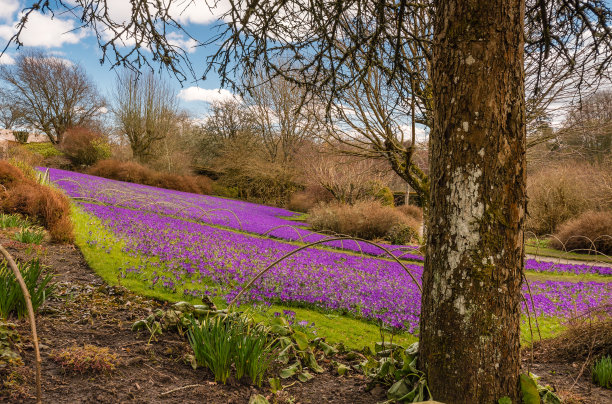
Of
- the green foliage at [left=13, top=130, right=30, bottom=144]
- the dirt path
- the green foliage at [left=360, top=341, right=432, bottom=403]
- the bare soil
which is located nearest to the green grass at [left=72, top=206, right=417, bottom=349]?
the bare soil

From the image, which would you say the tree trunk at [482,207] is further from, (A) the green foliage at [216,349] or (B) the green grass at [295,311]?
(B) the green grass at [295,311]

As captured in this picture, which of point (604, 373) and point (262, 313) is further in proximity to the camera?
point (262, 313)

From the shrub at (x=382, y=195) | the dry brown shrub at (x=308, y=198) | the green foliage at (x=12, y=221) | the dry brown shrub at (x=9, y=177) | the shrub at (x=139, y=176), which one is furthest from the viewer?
the shrub at (x=139, y=176)

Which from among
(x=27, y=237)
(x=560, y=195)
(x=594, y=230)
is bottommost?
(x=594, y=230)

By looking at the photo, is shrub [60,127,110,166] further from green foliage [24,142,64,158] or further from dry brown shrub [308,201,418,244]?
dry brown shrub [308,201,418,244]

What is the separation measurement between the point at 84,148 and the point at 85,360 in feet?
100

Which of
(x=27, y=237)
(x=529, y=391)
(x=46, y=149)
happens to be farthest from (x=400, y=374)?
(x=46, y=149)

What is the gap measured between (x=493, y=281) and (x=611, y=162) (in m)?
19.9

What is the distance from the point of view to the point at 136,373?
2.33 metres

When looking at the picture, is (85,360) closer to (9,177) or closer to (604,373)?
(604,373)

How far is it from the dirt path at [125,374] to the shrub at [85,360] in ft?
0.11

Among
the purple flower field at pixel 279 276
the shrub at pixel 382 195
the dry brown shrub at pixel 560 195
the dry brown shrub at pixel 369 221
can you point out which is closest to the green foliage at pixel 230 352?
the purple flower field at pixel 279 276

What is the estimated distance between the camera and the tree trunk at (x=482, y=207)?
209 centimetres

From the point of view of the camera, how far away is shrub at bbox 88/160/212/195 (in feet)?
84.0
